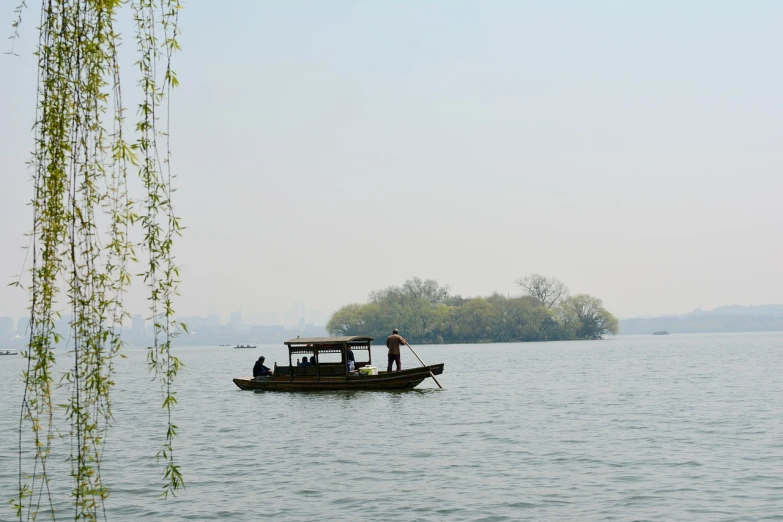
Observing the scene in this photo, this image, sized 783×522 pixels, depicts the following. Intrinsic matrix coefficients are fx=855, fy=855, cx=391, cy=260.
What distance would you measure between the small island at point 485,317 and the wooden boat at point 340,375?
96.8 m

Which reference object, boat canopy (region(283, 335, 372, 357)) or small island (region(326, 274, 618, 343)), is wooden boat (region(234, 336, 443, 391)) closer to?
boat canopy (region(283, 335, 372, 357))

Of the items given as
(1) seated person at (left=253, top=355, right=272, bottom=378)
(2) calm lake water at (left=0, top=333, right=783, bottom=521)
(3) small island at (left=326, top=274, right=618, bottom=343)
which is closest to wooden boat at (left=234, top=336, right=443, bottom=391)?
(2) calm lake water at (left=0, top=333, right=783, bottom=521)

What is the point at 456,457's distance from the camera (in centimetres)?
1730

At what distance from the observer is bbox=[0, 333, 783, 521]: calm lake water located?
500 inches

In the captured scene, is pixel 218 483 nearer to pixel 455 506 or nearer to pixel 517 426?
pixel 455 506

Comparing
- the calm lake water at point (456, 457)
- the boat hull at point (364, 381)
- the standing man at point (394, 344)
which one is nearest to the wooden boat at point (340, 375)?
the boat hull at point (364, 381)

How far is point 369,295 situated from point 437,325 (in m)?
13.7

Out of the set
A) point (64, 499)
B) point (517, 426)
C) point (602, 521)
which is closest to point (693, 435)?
point (517, 426)

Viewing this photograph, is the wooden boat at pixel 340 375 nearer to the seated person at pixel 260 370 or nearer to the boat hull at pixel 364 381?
the boat hull at pixel 364 381

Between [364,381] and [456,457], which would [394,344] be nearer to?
[364,381]

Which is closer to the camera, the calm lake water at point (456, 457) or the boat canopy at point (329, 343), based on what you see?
the calm lake water at point (456, 457)

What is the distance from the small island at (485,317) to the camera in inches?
5187

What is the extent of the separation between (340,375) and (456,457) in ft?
52.3

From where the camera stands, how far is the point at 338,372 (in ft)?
108
